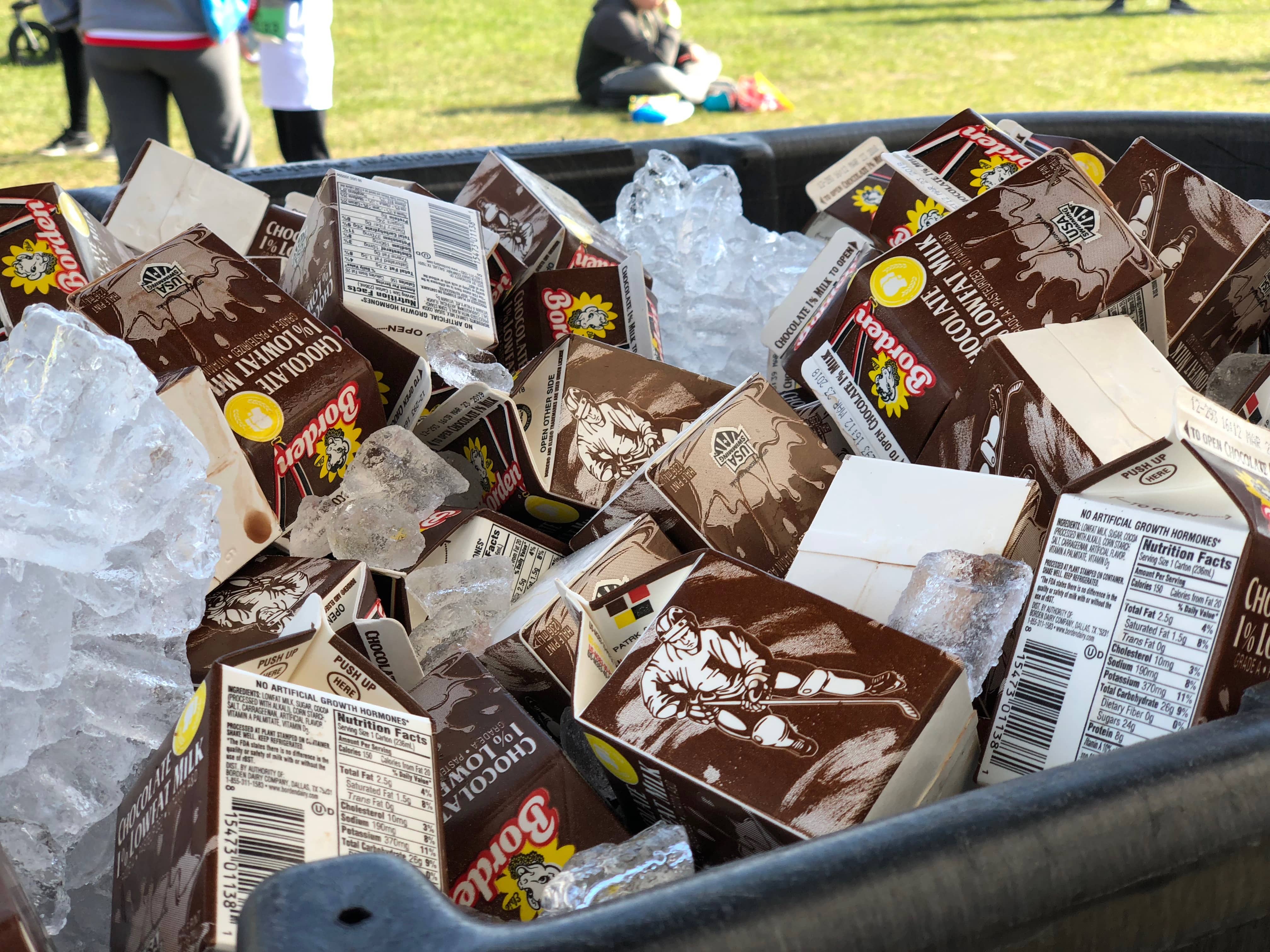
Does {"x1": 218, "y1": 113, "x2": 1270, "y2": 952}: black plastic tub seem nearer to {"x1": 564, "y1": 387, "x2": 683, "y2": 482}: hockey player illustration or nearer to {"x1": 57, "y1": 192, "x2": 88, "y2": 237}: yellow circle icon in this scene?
{"x1": 564, "y1": 387, "x2": 683, "y2": 482}: hockey player illustration

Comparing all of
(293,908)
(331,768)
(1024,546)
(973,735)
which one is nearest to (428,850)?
(331,768)

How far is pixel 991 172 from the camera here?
1311 mm

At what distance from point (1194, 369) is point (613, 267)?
609 mm

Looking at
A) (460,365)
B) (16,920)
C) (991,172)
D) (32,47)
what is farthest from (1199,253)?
(32,47)

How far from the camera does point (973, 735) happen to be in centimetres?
74

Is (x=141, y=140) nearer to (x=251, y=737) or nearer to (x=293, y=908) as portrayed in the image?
(x=251, y=737)

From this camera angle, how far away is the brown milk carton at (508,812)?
0.70 metres

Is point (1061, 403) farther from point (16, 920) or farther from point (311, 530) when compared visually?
point (16, 920)

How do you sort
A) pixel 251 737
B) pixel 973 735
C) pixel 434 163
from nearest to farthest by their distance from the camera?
1. pixel 251 737
2. pixel 973 735
3. pixel 434 163

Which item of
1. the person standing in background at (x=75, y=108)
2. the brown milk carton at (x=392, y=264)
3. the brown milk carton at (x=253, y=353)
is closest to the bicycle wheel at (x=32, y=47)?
the person standing in background at (x=75, y=108)

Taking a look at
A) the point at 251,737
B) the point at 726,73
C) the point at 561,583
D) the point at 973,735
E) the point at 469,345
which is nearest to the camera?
the point at 251,737

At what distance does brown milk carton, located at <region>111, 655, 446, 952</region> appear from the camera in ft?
1.89

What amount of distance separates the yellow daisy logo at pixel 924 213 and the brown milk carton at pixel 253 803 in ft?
2.70

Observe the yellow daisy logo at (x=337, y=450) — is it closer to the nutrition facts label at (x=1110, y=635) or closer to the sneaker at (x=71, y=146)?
the nutrition facts label at (x=1110, y=635)
